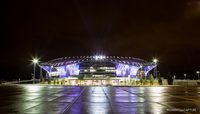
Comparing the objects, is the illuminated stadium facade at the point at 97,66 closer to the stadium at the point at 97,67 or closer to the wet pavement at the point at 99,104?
the stadium at the point at 97,67

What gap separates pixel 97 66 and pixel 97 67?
670 millimetres

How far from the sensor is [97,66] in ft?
540

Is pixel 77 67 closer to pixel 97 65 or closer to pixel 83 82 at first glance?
pixel 97 65

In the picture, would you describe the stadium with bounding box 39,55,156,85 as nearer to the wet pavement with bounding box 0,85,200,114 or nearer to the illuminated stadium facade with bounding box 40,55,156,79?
the illuminated stadium facade with bounding box 40,55,156,79

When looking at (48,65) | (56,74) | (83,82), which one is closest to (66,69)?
(56,74)

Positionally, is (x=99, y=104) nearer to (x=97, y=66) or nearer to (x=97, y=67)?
(x=97, y=66)

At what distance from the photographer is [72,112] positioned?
19141 millimetres

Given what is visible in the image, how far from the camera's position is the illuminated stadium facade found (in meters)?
140

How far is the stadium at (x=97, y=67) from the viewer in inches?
5458

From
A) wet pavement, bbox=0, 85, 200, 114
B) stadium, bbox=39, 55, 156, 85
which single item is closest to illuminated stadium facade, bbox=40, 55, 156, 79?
stadium, bbox=39, 55, 156, 85

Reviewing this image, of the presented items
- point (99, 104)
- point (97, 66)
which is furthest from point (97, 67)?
point (99, 104)

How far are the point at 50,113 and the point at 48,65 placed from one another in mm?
116093

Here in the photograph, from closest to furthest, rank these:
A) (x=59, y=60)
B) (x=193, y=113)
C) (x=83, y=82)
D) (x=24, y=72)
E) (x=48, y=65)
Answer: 1. (x=193, y=113)
2. (x=83, y=82)
3. (x=48, y=65)
4. (x=59, y=60)
5. (x=24, y=72)

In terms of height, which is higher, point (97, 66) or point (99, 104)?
point (97, 66)
